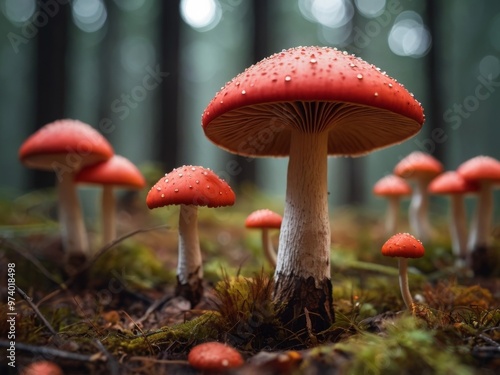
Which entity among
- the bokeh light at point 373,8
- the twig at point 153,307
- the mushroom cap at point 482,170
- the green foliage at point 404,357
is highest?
the bokeh light at point 373,8

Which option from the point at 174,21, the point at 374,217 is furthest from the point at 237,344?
the point at 174,21

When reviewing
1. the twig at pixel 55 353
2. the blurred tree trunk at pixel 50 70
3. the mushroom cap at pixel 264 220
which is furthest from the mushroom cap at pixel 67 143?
the blurred tree trunk at pixel 50 70

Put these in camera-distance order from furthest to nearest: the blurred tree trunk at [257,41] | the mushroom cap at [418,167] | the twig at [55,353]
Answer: the blurred tree trunk at [257,41] < the mushroom cap at [418,167] < the twig at [55,353]

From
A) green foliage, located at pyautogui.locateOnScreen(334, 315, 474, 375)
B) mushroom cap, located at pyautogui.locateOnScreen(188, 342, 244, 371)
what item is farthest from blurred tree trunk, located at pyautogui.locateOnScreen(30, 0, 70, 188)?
green foliage, located at pyautogui.locateOnScreen(334, 315, 474, 375)

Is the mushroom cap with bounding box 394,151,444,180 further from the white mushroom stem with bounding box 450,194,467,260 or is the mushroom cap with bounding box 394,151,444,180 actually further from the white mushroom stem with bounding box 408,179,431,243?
the white mushroom stem with bounding box 450,194,467,260

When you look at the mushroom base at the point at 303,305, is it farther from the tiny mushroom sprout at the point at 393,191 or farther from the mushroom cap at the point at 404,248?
the tiny mushroom sprout at the point at 393,191

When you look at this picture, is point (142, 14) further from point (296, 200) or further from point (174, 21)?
point (296, 200)

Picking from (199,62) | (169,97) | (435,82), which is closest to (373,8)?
(435,82)

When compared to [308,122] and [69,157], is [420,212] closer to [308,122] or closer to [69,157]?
[308,122]
